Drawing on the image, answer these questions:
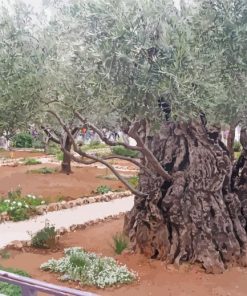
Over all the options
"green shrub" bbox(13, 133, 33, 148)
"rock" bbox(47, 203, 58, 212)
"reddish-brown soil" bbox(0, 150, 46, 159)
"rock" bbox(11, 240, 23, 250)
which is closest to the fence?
"rock" bbox(11, 240, 23, 250)

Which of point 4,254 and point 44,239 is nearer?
point 4,254

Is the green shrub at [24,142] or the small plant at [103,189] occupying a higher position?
the green shrub at [24,142]

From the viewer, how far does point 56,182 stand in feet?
60.1

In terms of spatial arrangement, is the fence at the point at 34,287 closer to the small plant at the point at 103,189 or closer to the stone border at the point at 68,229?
the stone border at the point at 68,229

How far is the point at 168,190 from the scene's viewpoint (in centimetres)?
872

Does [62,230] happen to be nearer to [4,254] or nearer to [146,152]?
[4,254]

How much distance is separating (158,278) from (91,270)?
101 cm

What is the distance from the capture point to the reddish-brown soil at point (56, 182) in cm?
1653

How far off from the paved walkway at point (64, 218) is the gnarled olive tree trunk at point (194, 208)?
310 cm

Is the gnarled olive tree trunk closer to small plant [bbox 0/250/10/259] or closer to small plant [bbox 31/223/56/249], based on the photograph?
small plant [bbox 31/223/56/249]

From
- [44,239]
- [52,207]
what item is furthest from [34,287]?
[52,207]

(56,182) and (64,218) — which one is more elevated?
(56,182)

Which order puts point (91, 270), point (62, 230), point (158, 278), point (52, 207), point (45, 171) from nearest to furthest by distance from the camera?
point (91, 270) < point (158, 278) < point (62, 230) < point (52, 207) < point (45, 171)

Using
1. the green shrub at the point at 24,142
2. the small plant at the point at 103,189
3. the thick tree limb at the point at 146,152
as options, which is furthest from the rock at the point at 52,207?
the green shrub at the point at 24,142
